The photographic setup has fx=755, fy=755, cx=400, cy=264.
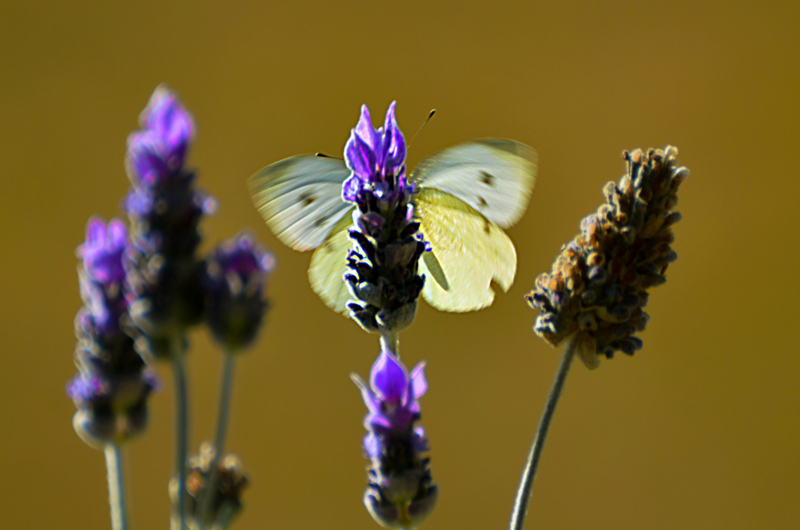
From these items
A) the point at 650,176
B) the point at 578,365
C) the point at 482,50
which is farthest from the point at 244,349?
the point at 482,50

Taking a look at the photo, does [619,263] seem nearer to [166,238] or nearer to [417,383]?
[417,383]

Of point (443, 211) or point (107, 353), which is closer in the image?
A: point (107, 353)

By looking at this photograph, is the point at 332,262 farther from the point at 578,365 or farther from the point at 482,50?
the point at 482,50

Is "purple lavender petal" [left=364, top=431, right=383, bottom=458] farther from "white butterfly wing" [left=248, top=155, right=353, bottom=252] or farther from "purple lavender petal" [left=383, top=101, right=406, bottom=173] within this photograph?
"white butterfly wing" [left=248, top=155, right=353, bottom=252]

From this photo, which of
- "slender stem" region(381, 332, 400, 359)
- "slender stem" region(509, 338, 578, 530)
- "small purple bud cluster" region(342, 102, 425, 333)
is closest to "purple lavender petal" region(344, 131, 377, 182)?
"small purple bud cluster" region(342, 102, 425, 333)

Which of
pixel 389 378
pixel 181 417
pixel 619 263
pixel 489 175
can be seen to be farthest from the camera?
pixel 489 175

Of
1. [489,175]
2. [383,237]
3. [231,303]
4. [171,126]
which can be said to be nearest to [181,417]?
[231,303]
